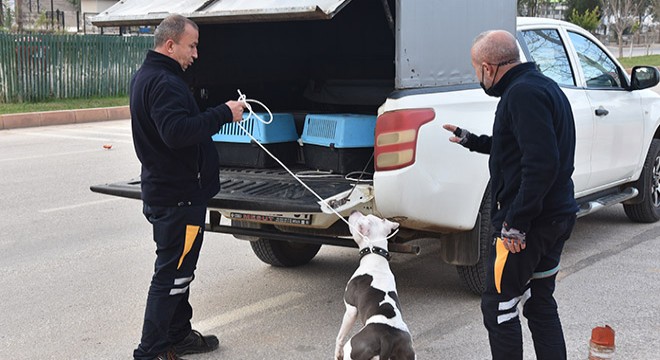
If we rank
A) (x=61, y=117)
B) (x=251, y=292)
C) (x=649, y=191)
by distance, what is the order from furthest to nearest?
(x=61, y=117) → (x=649, y=191) → (x=251, y=292)

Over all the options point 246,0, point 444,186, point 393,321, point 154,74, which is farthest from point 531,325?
point 246,0

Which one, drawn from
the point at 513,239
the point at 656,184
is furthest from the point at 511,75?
the point at 656,184

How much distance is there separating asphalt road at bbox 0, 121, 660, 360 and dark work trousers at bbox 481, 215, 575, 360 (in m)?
0.78

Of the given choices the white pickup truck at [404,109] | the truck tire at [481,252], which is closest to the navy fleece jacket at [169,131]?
the white pickup truck at [404,109]

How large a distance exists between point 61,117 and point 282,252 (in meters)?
12.2

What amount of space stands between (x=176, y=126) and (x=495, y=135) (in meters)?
1.57

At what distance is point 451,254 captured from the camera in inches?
213

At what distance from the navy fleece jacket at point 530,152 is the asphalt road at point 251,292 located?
1.24 m

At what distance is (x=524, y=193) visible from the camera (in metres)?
3.67

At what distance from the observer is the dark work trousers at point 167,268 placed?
4.41 m

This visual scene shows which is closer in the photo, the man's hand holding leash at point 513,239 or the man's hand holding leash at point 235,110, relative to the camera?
the man's hand holding leash at point 513,239

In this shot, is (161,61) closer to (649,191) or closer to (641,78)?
(641,78)

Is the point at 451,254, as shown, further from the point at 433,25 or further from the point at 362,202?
the point at 433,25

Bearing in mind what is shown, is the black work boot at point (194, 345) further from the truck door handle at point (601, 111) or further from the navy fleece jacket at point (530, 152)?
the truck door handle at point (601, 111)
